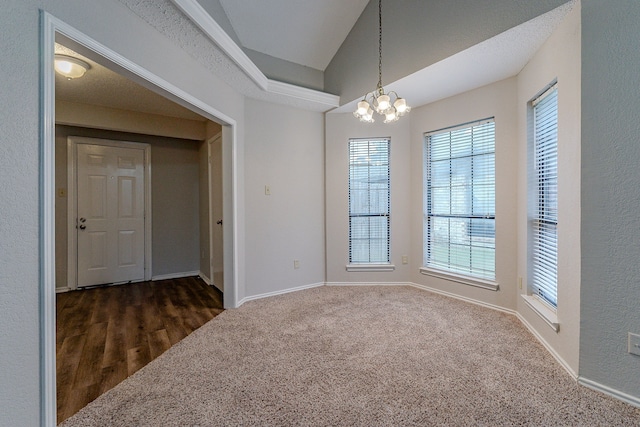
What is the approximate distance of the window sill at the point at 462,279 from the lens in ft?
10.5

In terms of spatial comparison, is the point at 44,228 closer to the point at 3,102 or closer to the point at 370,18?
the point at 3,102

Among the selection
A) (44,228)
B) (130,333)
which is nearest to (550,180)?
(44,228)

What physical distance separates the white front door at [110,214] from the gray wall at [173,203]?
7.7 inches

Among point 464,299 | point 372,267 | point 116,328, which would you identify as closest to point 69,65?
point 116,328

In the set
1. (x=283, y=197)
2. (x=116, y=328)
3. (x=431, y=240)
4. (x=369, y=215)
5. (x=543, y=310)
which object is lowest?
(x=116, y=328)

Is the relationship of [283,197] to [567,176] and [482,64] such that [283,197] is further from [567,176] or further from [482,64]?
[567,176]

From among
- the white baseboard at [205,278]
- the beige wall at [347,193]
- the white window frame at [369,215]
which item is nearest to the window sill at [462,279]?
the beige wall at [347,193]

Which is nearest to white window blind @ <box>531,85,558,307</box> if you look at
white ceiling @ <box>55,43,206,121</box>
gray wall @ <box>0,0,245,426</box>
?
gray wall @ <box>0,0,245,426</box>

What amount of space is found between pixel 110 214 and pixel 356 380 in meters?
4.33

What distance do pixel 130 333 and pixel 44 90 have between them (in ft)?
7.27

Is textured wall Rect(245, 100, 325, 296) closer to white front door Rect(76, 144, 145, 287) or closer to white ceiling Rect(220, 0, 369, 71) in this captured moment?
white ceiling Rect(220, 0, 369, 71)

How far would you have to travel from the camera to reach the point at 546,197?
256cm

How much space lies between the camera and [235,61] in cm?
261

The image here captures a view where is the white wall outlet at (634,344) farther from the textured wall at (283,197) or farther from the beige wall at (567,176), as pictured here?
the textured wall at (283,197)
